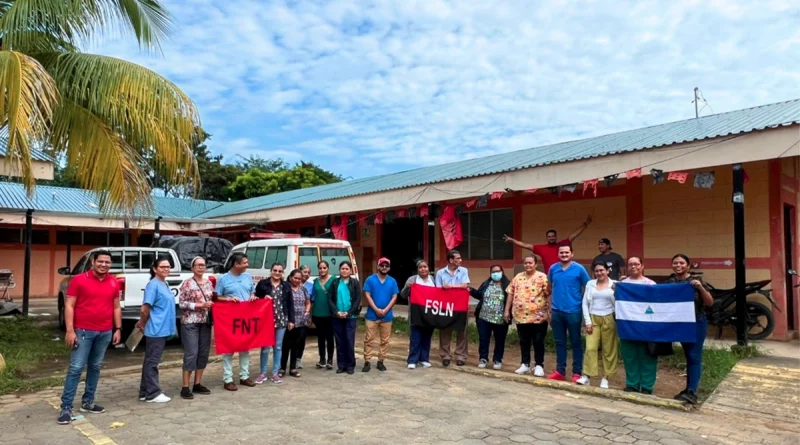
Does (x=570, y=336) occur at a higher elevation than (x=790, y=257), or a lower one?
lower

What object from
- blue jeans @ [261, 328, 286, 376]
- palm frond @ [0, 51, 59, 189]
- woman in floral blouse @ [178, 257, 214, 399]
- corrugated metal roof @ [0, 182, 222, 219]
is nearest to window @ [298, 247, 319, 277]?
blue jeans @ [261, 328, 286, 376]

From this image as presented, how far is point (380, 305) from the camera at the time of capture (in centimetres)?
Answer: 763

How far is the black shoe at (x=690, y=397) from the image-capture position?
229 inches

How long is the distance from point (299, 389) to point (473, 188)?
5.74 m

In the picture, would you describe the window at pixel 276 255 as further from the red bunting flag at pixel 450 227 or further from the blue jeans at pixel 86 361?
the blue jeans at pixel 86 361

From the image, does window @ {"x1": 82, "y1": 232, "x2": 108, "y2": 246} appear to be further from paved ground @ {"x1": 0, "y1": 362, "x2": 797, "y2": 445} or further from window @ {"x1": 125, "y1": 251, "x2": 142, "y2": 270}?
paved ground @ {"x1": 0, "y1": 362, "x2": 797, "y2": 445}

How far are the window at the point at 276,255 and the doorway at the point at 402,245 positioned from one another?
534 cm

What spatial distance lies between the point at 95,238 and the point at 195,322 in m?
20.5

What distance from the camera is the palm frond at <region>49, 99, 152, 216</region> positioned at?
25.1ft

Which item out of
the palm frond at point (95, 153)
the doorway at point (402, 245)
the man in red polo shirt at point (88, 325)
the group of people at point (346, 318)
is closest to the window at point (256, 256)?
the group of people at point (346, 318)

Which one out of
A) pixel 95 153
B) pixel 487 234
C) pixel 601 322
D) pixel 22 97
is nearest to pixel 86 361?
pixel 22 97

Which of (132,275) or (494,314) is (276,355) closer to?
(494,314)

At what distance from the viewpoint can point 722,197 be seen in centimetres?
949

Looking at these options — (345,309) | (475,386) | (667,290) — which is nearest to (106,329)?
(345,309)
